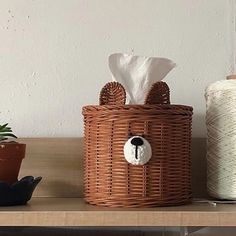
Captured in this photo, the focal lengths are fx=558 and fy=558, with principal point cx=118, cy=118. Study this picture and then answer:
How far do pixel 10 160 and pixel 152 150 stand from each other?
9.4 inches

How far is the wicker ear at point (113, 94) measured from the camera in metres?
0.88

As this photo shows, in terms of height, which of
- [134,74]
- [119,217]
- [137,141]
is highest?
[134,74]

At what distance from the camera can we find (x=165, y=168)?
2.84 feet

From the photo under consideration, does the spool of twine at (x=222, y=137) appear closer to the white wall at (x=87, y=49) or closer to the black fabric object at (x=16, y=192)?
the white wall at (x=87, y=49)

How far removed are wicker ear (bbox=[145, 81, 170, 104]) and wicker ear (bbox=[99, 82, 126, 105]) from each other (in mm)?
40

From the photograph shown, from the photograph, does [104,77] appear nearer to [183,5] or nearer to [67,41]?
[67,41]

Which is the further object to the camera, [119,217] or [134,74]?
[134,74]

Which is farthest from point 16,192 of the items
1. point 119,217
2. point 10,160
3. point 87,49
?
point 87,49

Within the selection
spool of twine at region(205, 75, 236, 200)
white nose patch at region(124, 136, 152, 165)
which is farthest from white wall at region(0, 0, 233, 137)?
white nose patch at region(124, 136, 152, 165)

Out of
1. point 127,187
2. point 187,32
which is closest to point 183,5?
point 187,32

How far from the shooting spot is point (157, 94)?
2.93ft

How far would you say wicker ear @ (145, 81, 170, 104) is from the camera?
884 mm

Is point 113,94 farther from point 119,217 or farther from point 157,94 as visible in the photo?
point 119,217

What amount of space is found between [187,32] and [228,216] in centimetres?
43
